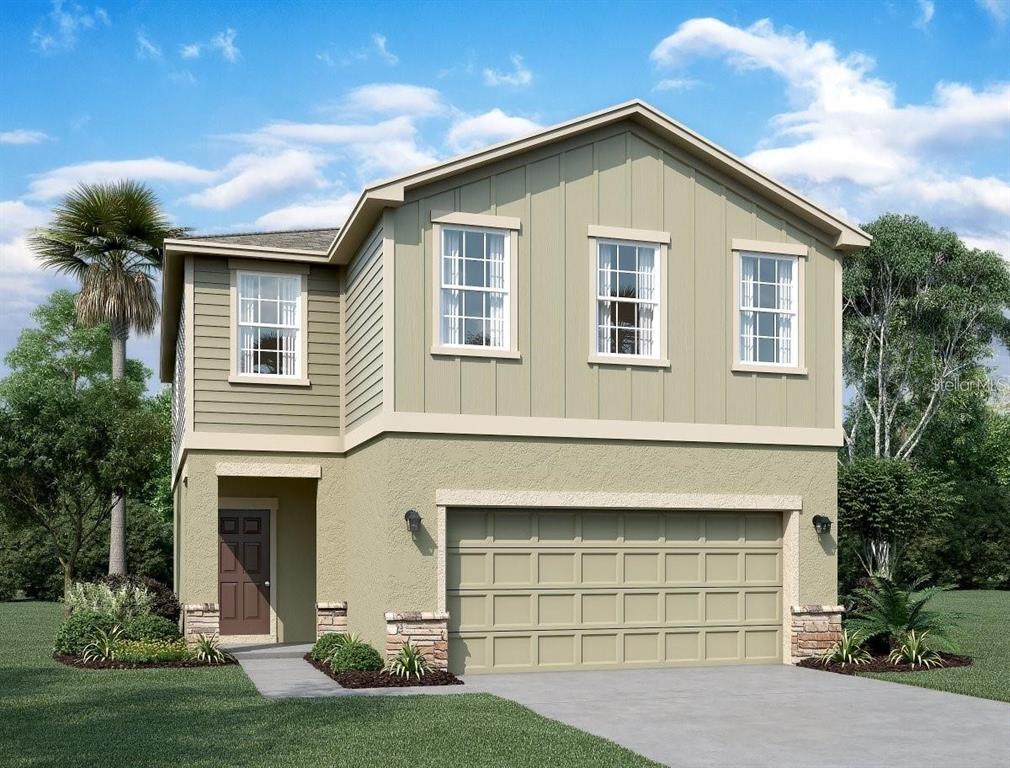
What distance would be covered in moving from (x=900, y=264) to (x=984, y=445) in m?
11.3

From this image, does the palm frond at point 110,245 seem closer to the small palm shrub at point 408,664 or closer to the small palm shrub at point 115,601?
the small palm shrub at point 115,601

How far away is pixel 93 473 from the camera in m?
23.5

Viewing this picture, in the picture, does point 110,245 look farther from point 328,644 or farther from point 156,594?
point 328,644

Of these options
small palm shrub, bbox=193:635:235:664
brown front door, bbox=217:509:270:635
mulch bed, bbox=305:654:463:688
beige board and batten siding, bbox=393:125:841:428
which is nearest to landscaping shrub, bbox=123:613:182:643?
small palm shrub, bbox=193:635:235:664

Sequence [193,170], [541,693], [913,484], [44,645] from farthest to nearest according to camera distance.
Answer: [193,170] < [913,484] < [44,645] < [541,693]

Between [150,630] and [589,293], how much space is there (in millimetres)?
7798

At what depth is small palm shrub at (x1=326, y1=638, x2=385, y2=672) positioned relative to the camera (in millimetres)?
15078

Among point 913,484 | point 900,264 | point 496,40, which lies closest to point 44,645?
point 496,40

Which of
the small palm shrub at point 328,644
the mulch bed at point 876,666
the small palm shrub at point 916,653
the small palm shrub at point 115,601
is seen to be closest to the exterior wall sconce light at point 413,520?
the small palm shrub at point 328,644

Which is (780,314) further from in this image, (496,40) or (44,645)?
(44,645)

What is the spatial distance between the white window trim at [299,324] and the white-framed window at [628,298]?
4904 millimetres

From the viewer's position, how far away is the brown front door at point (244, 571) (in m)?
21.0

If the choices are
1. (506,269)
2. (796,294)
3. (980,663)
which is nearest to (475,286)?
(506,269)

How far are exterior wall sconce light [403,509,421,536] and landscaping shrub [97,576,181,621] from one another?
5769mm
